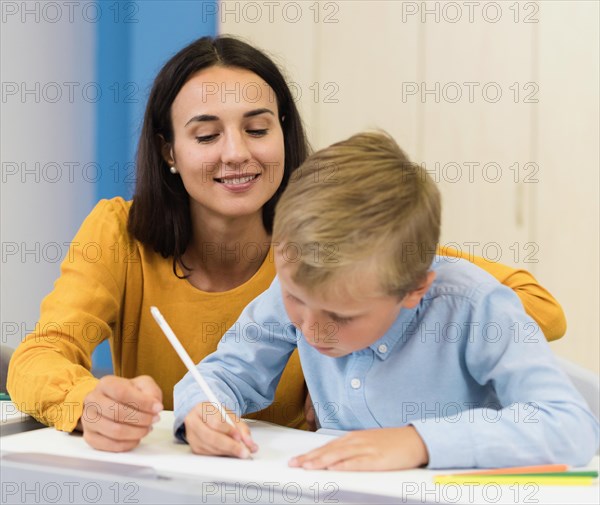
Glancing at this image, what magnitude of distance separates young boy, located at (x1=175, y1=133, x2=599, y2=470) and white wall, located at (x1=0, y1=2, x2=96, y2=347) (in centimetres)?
209

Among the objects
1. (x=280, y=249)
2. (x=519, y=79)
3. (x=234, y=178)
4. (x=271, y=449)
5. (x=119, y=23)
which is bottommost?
(x=271, y=449)

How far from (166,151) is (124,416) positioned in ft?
2.58

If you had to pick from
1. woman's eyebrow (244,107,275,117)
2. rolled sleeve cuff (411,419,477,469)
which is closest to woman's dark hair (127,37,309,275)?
woman's eyebrow (244,107,275,117)


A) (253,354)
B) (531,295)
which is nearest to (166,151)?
(253,354)

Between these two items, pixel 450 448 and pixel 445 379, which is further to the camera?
pixel 445 379

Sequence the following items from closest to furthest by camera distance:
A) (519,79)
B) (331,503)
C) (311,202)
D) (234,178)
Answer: (331,503) < (311,202) < (234,178) < (519,79)

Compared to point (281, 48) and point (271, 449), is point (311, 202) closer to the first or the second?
point (271, 449)

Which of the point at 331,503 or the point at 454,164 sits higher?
the point at 454,164

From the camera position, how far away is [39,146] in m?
3.15

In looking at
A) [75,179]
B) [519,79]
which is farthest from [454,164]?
[75,179]

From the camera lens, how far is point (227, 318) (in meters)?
1.60

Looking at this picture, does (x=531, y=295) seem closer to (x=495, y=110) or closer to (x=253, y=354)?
(x=253, y=354)

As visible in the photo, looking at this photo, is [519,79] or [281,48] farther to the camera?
[281,48]

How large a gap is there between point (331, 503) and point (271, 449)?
0.72 ft
